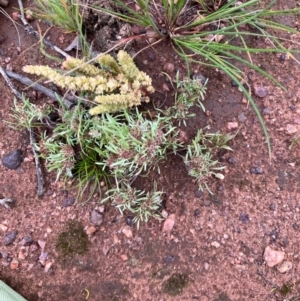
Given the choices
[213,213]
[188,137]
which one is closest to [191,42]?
[188,137]

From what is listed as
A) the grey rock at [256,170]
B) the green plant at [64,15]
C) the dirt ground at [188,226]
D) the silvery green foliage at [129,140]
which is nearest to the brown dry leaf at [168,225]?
the dirt ground at [188,226]

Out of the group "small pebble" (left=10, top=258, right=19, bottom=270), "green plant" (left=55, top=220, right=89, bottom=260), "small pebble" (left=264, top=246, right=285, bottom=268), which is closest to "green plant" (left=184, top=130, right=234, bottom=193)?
"small pebble" (left=264, top=246, right=285, bottom=268)

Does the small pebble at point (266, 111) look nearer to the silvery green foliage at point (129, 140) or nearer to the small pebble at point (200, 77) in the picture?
the small pebble at point (200, 77)

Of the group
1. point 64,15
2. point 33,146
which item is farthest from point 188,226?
point 64,15

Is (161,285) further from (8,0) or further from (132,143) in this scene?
(8,0)

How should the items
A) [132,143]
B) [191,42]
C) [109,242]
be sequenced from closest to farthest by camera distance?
1. [132,143]
2. [191,42]
3. [109,242]

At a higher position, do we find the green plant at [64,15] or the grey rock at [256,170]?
the green plant at [64,15]

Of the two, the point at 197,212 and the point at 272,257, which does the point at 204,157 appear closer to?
the point at 197,212
